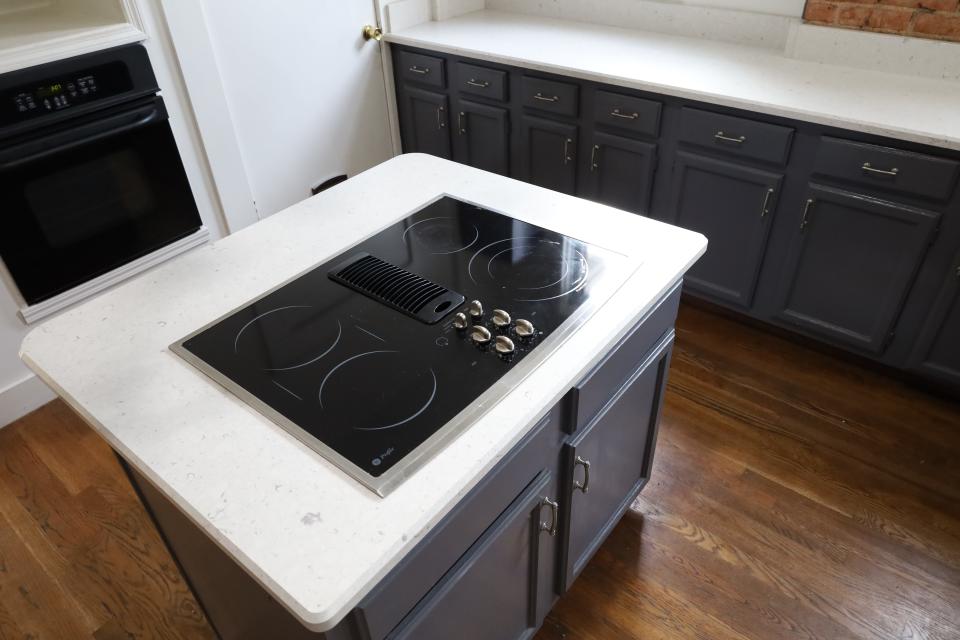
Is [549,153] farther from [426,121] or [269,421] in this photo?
[269,421]

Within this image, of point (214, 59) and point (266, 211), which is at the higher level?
point (214, 59)

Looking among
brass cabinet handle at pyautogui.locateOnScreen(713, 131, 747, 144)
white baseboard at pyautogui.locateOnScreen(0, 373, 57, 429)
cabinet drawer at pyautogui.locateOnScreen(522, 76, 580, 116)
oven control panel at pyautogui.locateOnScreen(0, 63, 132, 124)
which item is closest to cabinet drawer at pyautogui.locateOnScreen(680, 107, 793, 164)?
brass cabinet handle at pyautogui.locateOnScreen(713, 131, 747, 144)

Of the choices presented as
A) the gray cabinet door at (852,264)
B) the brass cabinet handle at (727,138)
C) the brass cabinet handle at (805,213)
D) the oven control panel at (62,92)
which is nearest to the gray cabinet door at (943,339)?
the gray cabinet door at (852,264)

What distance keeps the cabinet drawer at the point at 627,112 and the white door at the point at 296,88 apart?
121cm

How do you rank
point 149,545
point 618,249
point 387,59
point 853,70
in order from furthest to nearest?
point 387,59
point 853,70
point 149,545
point 618,249

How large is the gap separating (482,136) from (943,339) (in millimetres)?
2010

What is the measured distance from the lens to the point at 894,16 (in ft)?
7.54

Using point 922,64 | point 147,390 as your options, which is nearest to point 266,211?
point 147,390

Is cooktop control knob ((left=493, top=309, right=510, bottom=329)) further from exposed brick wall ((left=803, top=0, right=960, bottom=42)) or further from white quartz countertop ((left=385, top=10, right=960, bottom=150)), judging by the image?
exposed brick wall ((left=803, top=0, right=960, bottom=42))

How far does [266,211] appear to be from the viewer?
2932 millimetres

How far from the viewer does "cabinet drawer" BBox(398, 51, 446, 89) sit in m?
3.02

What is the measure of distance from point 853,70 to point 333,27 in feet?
7.02

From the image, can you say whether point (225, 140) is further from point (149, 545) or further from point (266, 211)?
point (149, 545)

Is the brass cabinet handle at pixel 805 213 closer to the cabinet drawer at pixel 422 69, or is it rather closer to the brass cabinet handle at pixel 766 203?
the brass cabinet handle at pixel 766 203
